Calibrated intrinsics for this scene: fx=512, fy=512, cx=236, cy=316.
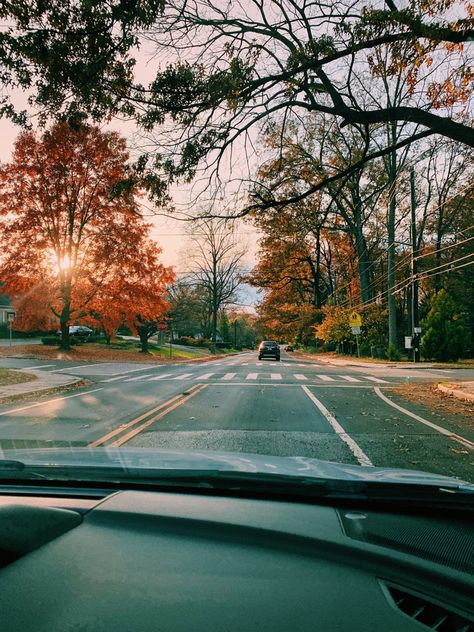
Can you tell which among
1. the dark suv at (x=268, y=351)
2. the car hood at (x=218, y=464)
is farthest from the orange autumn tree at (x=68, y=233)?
the car hood at (x=218, y=464)

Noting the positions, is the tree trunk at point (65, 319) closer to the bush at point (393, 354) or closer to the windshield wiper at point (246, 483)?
the bush at point (393, 354)

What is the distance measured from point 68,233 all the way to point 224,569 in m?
34.5

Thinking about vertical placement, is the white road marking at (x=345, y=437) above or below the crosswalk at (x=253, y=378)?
below

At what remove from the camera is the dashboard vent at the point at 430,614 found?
1.56m

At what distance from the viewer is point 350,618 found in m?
1.51

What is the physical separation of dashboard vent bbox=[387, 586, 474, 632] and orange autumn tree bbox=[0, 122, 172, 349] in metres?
31.2

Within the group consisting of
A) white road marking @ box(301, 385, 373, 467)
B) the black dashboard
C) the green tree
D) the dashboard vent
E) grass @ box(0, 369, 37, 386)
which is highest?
the green tree

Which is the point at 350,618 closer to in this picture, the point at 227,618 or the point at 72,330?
the point at 227,618

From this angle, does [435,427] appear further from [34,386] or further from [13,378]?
[13,378]

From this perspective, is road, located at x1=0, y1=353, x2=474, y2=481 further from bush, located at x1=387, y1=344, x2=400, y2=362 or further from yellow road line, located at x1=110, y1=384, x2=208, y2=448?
bush, located at x1=387, y1=344, x2=400, y2=362

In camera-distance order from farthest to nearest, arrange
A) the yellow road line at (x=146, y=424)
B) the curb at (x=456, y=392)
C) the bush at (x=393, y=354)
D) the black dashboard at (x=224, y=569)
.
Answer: the bush at (x=393, y=354), the curb at (x=456, y=392), the yellow road line at (x=146, y=424), the black dashboard at (x=224, y=569)

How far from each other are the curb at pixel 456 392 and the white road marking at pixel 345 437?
406cm

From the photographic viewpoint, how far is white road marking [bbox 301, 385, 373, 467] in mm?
6535

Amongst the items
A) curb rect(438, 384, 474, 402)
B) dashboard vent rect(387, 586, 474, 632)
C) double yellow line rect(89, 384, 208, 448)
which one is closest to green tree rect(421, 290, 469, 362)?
curb rect(438, 384, 474, 402)
